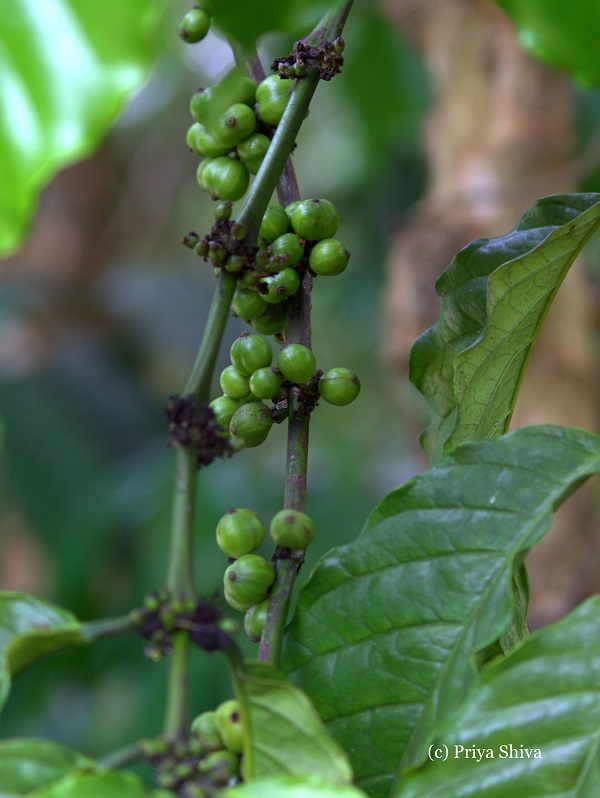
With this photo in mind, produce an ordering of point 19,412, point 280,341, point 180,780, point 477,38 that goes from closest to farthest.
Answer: point 180,780 → point 280,341 → point 477,38 → point 19,412

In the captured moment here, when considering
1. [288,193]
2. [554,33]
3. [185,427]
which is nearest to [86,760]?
[185,427]

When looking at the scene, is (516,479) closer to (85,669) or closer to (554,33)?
(554,33)

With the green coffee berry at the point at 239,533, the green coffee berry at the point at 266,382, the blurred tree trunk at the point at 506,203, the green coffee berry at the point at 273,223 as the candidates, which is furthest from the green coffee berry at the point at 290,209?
the blurred tree trunk at the point at 506,203

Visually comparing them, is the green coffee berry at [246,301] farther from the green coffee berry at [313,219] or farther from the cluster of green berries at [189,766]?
the cluster of green berries at [189,766]

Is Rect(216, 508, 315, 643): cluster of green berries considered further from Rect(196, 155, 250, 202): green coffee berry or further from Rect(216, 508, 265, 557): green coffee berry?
Rect(196, 155, 250, 202): green coffee berry

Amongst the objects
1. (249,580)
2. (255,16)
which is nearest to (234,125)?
(255,16)
